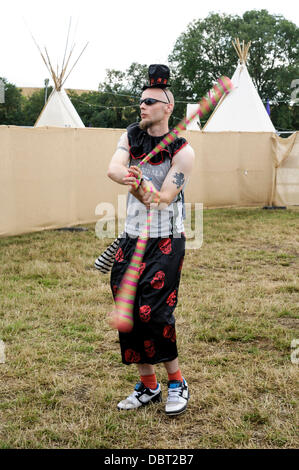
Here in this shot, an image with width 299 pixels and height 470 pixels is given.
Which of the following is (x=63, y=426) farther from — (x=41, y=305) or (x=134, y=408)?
(x=41, y=305)

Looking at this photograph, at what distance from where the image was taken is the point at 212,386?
3191mm

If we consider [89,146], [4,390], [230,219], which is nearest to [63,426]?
[4,390]

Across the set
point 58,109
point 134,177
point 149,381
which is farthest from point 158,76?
point 58,109

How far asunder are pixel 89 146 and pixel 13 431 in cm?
706

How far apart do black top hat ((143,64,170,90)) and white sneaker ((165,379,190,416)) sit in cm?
167

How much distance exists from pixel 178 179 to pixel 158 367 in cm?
150

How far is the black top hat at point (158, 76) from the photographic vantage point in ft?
8.91

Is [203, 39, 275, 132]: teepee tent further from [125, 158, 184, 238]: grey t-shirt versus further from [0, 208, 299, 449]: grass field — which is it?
[125, 158, 184, 238]: grey t-shirt

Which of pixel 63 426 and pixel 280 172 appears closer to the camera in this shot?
pixel 63 426

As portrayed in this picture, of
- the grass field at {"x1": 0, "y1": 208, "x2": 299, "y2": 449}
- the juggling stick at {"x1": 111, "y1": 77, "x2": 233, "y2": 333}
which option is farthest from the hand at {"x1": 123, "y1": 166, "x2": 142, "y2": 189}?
the grass field at {"x1": 0, "y1": 208, "x2": 299, "y2": 449}

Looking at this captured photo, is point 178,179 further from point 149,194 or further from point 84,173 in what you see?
point 84,173

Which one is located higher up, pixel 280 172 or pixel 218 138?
pixel 218 138
